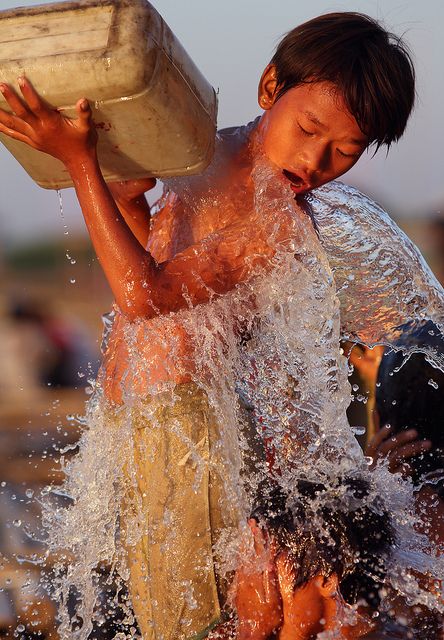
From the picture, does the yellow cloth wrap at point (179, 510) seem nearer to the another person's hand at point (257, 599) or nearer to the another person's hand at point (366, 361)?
the another person's hand at point (257, 599)

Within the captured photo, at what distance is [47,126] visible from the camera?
2.24m

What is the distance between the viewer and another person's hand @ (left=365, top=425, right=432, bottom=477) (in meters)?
4.02

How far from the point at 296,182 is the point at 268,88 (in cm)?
36

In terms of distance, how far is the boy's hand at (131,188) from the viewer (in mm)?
2980

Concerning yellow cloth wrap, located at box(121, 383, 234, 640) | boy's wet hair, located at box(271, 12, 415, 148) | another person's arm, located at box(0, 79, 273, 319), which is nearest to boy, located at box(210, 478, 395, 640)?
yellow cloth wrap, located at box(121, 383, 234, 640)

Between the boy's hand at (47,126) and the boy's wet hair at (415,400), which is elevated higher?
the boy's hand at (47,126)

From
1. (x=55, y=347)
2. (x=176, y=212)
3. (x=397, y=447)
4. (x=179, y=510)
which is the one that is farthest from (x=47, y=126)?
(x=55, y=347)

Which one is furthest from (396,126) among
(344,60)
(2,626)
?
(2,626)

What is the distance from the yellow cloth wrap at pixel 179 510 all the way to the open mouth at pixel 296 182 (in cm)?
67

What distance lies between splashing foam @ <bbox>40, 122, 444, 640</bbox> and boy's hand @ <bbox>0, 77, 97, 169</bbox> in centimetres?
53

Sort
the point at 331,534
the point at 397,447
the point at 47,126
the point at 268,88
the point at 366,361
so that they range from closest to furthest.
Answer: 1. the point at 47,126
2. the point at 331,534
3. the point at 268,88
4. the point at 397,447
5. the point at 366,361

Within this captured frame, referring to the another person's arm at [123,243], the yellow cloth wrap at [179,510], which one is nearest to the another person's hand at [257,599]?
the yellow cloth wrap at [179,510]

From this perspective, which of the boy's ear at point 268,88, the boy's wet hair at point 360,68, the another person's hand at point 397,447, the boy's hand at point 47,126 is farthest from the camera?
the another person's hand at point 397,447

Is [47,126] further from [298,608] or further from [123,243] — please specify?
[298,608]
